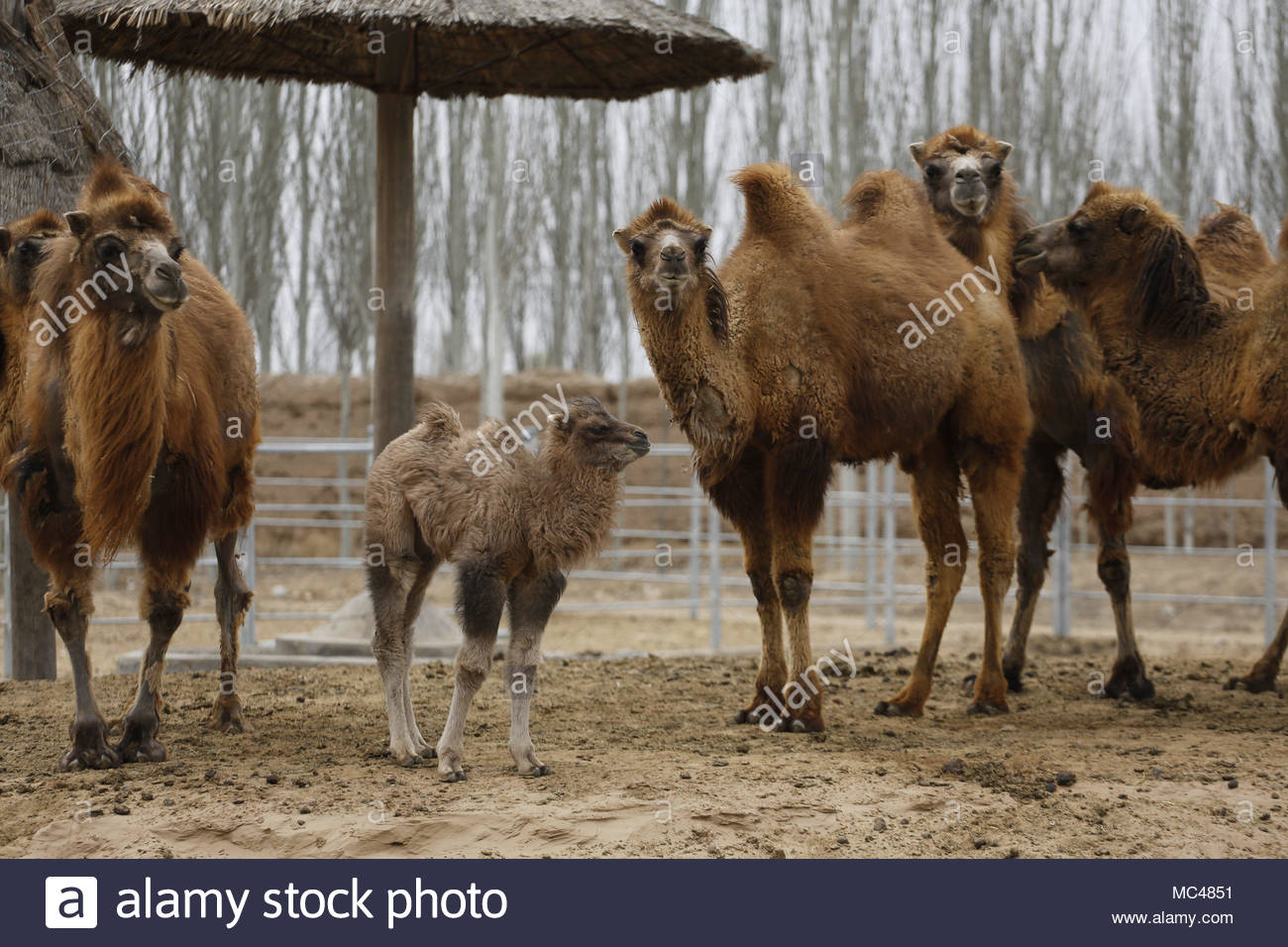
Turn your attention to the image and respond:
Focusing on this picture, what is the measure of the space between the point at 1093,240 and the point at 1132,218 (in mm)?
226

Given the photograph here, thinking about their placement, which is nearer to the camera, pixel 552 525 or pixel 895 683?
pixel 552 525

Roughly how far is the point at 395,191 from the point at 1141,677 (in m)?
5.53

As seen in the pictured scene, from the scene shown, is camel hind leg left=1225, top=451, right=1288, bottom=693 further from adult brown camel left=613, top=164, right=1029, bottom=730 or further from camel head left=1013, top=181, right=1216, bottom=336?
camel head left=1013, top=181, right=1216, bottom=336

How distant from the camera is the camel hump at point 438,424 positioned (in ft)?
18.2

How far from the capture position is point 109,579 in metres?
19.8

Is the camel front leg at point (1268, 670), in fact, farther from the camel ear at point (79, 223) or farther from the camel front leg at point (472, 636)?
the camel ear at point (79, 223)

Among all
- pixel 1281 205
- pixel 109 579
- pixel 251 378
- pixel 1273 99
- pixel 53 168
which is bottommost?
pixel 109 579

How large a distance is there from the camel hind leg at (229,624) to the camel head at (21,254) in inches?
55.6

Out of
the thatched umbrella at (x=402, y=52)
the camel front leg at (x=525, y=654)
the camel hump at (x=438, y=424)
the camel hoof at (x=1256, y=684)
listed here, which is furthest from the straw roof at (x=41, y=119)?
the camel hoof at (x=1256, y=684)

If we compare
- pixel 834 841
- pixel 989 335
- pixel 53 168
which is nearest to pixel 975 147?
pixel 989 335

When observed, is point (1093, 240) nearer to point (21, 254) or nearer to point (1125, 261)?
point (1125, 261)

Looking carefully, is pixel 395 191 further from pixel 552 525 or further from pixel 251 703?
pixel 552 525

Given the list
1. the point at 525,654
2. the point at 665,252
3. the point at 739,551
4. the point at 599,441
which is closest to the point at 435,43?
the point at 665,252

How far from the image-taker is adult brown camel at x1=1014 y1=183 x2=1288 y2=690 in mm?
6965
